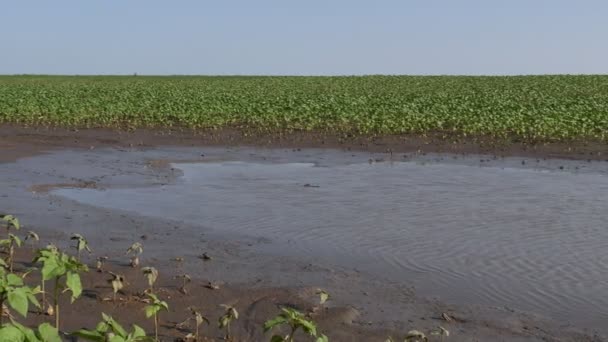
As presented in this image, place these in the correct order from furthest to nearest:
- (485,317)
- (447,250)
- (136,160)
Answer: (136,160) → (447,250) → (485,317)

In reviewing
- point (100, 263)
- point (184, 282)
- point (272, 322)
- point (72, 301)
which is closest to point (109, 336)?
point (272, 322)

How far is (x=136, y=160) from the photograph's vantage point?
17859 mm

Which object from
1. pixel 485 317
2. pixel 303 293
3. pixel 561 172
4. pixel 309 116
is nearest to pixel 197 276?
pixel 303 293

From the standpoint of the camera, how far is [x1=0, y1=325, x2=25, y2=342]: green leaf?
9.95 ft

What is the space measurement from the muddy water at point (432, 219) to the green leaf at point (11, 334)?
14.4 ft

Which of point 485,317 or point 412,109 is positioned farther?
point 412,109

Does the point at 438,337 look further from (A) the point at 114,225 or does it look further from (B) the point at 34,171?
(B) the point at 34,171

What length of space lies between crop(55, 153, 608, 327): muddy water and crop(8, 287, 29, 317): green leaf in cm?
417

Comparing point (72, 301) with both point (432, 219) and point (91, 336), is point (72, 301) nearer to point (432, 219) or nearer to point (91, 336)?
point (91, 336)

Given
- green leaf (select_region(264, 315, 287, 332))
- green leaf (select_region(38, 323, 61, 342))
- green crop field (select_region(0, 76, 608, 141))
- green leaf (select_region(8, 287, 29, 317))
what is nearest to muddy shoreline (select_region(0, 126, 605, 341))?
green leaf (select_region(264, 315, 287, 332))

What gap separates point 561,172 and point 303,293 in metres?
10.8

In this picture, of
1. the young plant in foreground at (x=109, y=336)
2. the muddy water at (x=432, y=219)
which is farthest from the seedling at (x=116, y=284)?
the muddy water at (x=432, y=219)

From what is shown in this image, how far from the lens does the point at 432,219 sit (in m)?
10.5

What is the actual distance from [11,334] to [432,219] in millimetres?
8009
